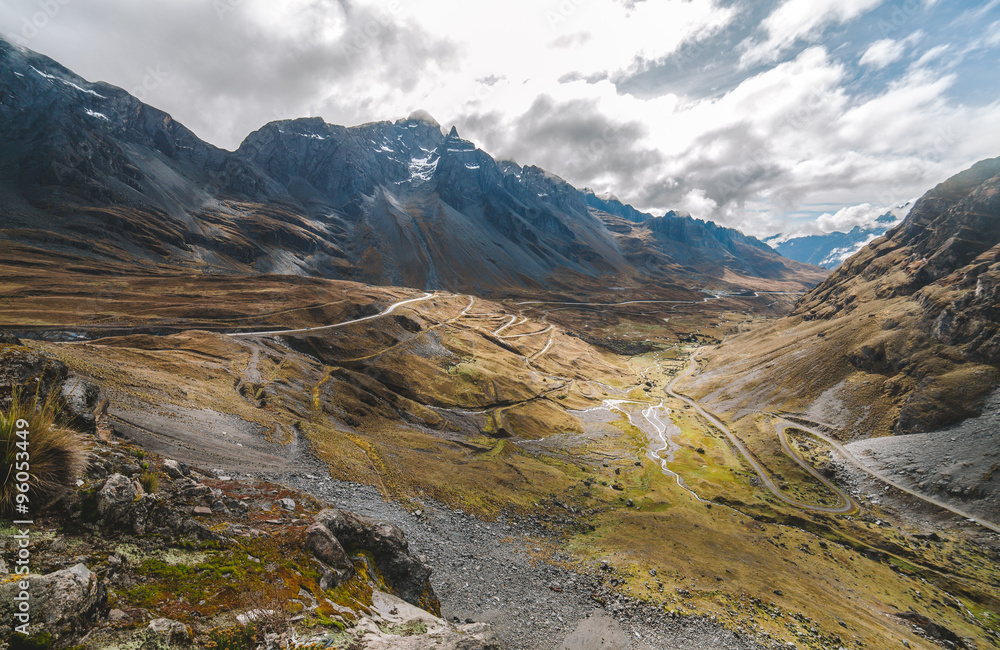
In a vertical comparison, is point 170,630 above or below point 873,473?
above

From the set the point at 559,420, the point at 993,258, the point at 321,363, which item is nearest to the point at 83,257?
the point at 321,363

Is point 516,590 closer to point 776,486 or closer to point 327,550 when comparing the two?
point 327,550

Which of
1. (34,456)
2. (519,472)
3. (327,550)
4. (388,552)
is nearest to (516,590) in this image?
(388,552)

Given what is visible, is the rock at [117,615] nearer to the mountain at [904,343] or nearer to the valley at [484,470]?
the valley at [484,470]

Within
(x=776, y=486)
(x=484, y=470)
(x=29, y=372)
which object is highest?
(x=29, y=372)

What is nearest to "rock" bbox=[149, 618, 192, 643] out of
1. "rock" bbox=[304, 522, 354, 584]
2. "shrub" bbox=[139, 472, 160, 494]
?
"shrub" bbox=[139, 472, 160, 494]

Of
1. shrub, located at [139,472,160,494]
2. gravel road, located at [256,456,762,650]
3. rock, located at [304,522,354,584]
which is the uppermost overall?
shrub, located at [139,472,160,494]

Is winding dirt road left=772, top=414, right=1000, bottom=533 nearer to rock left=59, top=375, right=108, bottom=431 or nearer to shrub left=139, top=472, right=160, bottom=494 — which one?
shrub left=139, top=472, right=160, bottom=494
